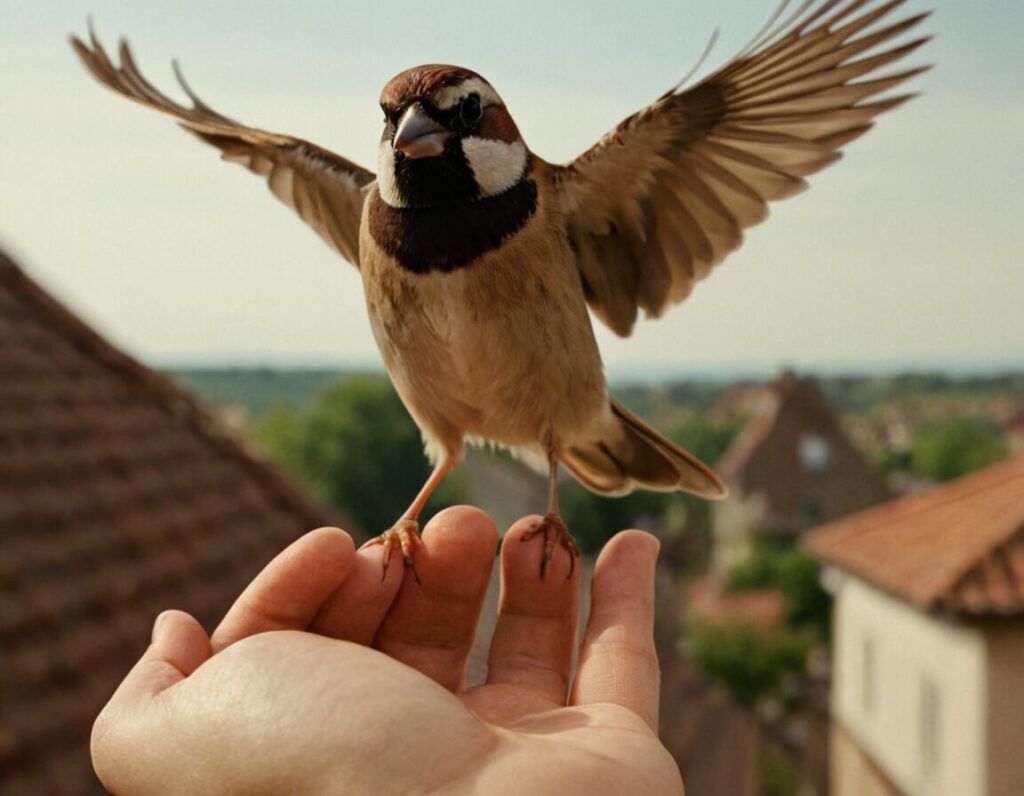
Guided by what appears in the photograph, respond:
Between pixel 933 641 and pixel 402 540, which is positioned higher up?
pixel 402 540

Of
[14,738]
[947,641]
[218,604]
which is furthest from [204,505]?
[947,641]

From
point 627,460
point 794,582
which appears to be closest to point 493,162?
point 627,460

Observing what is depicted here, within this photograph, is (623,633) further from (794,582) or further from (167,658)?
(794,582)

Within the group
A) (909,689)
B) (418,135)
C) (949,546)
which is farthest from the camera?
(909,689)

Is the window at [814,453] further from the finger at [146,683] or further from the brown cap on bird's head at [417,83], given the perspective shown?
the brown cap on bird's head at [417,83]

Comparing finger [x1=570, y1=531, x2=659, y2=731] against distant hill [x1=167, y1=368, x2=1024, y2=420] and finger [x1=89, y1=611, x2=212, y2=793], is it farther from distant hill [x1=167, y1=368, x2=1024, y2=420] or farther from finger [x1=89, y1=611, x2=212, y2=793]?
distant hill [x1=167, y1=368, x2=1024, y2=420]

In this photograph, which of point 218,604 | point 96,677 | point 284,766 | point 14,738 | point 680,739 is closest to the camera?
point 284,766

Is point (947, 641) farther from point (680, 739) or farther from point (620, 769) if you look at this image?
point (620, 769)

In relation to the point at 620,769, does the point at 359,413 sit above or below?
below
